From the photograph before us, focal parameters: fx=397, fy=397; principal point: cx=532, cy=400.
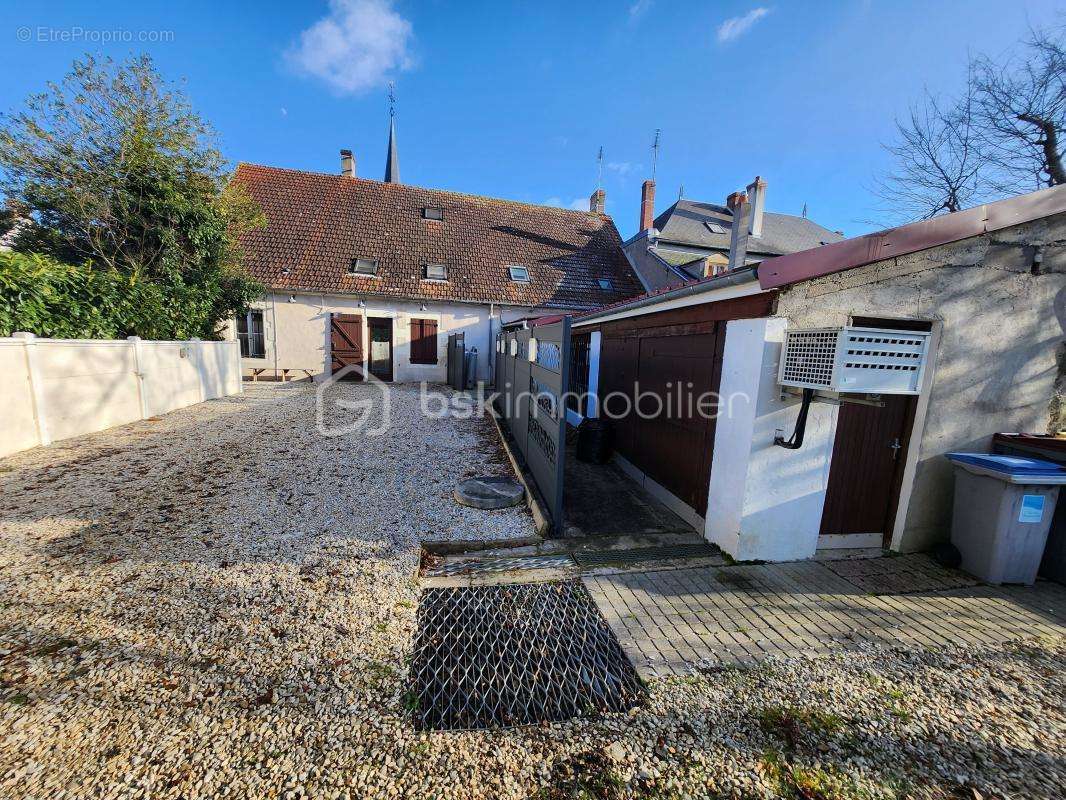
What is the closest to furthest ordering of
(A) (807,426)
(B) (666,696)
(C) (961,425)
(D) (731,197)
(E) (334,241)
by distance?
(B) (666,696) < (A) (807,426) < (C) (961,425) < (E) (334,241) < (D) (731,197)

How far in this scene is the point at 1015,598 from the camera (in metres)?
3.16

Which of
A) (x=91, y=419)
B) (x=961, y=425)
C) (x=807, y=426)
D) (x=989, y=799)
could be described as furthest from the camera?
(x=91, y=419)

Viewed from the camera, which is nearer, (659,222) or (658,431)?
(658,431)

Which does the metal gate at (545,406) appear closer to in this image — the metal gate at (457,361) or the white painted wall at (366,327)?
the metal gate at (457,361)

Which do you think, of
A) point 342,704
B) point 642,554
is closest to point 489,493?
point 642,554

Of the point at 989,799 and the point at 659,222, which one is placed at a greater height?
the point at 659,222

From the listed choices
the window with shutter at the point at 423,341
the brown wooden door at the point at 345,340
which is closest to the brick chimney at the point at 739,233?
the window with shutter at the point at 423,341

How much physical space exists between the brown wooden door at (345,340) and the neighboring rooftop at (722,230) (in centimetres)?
1466

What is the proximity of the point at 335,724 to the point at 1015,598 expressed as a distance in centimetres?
494

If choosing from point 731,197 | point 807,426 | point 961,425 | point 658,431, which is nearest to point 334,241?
point 658,431

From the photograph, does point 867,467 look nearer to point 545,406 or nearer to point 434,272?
point 545,406

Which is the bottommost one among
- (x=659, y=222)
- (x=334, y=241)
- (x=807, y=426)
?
(x=807, y=426)

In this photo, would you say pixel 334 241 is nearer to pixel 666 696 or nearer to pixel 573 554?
pixel 573 554

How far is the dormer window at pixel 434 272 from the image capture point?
13.6 metres
